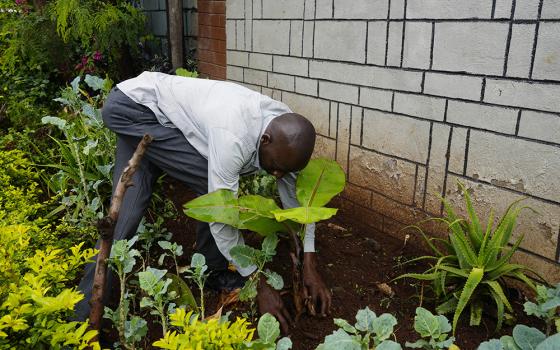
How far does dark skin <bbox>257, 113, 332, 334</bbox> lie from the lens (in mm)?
2162

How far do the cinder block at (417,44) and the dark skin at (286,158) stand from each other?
3.15ft

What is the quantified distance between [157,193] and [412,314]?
80.4 inches

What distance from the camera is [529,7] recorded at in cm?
229

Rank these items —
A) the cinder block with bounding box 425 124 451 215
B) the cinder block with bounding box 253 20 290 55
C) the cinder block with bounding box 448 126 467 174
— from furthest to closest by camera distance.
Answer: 1. the cinder block with bounding box 253 20 290 55
2. the cinder block with bounding box 425 124 451 215
3. the cinder block with bounding box 448 126 467 174

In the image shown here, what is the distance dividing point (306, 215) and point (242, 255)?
0.39m

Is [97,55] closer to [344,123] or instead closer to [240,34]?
[240,34]

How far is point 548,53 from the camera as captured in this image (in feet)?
7.36

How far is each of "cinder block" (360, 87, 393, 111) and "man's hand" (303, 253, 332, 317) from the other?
1186 millimetres

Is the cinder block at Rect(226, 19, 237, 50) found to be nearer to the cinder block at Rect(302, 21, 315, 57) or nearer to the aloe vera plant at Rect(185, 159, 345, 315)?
the cinder block at Rect(302, 21, 315, 57)

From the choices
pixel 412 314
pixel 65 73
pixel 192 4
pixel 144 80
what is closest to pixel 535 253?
pixel 412 314

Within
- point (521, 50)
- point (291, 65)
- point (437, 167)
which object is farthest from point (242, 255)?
point (291, 65)

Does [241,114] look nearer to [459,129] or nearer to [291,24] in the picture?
[459,129]

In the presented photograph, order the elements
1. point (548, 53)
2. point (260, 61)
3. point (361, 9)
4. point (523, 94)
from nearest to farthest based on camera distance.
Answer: point (548, 53) < point (523, 94) < point (361, 9) < point (260, 61)

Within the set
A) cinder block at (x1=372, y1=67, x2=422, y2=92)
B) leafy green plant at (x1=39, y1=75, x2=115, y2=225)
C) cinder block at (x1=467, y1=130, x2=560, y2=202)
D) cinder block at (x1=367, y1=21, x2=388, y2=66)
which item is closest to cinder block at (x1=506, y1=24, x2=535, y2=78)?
cinder block at (x1=467, y1=130, x2=560, y2=202)
